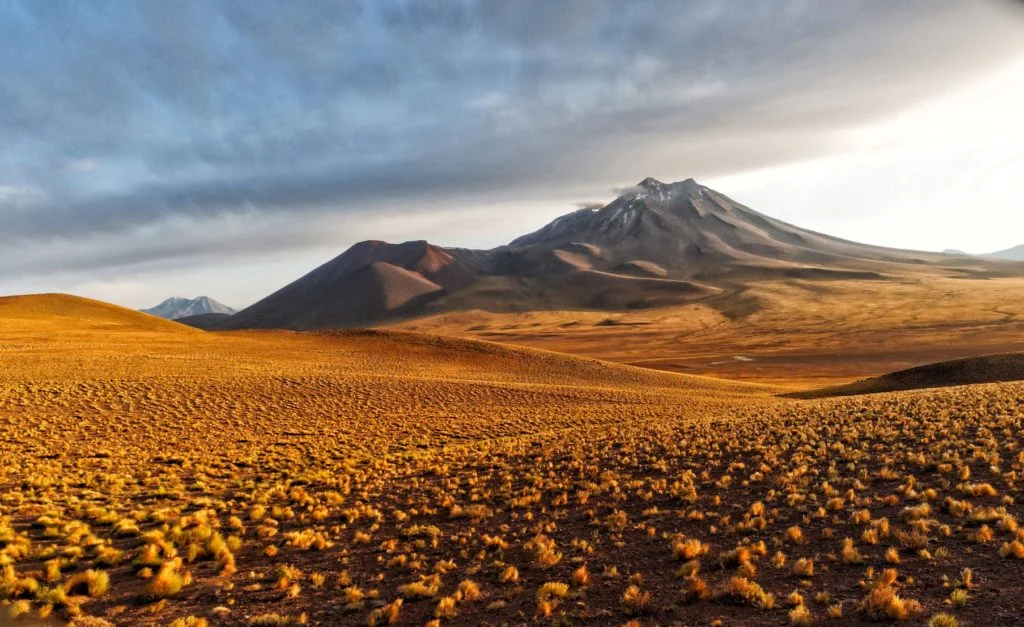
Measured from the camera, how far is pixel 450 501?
1379 centimetres

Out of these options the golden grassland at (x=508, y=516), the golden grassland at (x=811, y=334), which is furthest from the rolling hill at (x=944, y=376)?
the golden grassland at (x=508, y=516)

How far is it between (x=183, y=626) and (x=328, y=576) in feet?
8.08

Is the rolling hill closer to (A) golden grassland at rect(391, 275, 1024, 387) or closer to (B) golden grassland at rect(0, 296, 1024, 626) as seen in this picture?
(A) golden grassland at rect(391, 275, 1024, 387)

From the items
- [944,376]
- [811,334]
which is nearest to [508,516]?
[944,376]

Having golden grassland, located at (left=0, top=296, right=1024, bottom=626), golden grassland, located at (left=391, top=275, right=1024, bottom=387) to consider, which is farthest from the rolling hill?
golden grassland, located at (left=0, top=296, right=1024, bottom=626)

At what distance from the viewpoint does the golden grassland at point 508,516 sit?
7695 mm

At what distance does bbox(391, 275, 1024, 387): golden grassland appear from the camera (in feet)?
254

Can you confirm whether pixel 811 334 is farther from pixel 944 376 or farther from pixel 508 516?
pixel 508 516

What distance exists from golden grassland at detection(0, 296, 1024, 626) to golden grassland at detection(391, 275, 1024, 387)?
46.7m

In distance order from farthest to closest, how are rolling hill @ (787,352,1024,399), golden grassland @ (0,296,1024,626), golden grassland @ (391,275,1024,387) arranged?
golden grassland @ (391,275,1024,387)
rolling hill @ (787,352,1024,399)
golden grassland @ (0,296,1024,626)

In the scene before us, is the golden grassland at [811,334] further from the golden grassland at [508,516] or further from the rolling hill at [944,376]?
the golden grassland at [508,516]

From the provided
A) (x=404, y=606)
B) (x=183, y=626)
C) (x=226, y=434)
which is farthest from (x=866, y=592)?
(x=226, y=434)

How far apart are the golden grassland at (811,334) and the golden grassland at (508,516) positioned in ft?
153

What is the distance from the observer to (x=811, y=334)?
11919 centimetres
